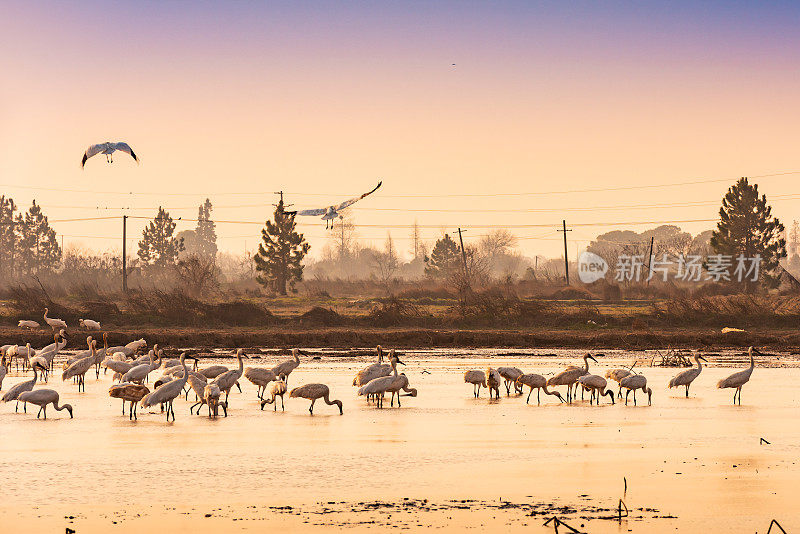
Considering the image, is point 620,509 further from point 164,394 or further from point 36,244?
point 36,244

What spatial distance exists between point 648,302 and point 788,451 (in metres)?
58.6

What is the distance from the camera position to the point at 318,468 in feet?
46.1

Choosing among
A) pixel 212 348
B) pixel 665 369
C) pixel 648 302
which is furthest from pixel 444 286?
pixel 665 369

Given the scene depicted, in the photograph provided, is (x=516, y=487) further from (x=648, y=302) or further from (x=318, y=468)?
(x=648, y=302)

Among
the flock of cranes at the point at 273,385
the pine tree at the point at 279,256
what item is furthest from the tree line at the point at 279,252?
the flock of cranes at the point at 273,385

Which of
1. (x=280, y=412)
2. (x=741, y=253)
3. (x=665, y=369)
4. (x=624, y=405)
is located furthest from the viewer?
(x=741, y=253)

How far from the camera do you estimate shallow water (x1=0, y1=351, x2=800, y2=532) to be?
11.2 m

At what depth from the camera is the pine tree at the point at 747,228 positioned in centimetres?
7850

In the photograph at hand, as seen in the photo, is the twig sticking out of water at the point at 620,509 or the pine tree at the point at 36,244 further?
the pine tree at the point at 36,244

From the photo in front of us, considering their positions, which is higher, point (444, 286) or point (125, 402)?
point (444, 286)

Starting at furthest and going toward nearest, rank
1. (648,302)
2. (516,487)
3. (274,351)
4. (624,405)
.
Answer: (648,302) → (274,351) → (624,405) → (516,487)

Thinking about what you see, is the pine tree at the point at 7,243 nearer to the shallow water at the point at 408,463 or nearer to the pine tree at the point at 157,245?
the pine tree at the point at 157,245

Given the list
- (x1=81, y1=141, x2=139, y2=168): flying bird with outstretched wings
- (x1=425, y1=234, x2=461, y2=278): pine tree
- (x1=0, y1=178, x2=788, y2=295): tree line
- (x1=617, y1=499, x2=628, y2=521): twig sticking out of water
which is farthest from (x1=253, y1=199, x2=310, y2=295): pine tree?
(x1=617, y1=499, x2=628, y2=521): twig sticking out of water

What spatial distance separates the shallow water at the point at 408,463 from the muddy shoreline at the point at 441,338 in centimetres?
2110
